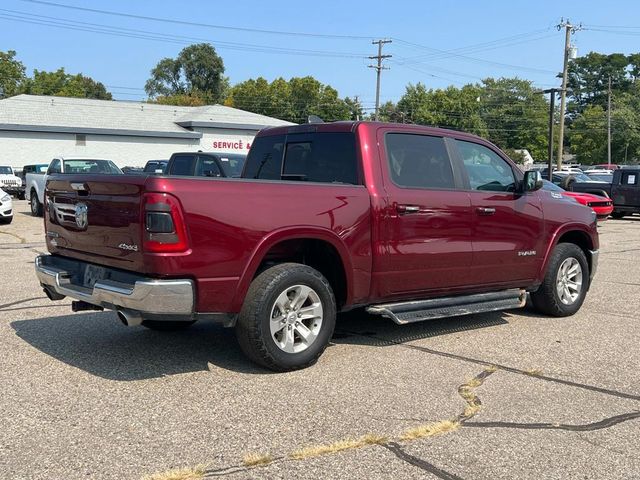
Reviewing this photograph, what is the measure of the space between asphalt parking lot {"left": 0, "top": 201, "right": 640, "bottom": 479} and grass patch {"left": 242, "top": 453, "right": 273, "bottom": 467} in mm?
14

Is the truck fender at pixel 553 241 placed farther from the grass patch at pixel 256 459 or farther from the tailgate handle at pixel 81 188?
the tailgate handle at pixel 81 188

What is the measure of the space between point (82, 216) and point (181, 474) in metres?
2.55

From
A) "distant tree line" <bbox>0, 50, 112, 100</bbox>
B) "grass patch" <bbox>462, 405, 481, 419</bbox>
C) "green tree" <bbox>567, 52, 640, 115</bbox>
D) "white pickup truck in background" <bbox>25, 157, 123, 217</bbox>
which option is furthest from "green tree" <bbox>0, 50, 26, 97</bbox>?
"green tree" <bbox>567, 52, 640, 115</bbox>

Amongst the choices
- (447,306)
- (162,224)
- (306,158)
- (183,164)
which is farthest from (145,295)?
(183,164)

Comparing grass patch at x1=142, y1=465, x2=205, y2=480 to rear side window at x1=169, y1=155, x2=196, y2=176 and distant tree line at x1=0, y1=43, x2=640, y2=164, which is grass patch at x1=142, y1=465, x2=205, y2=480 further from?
distant tree line at x1=0, y1=43, x2=640, y2=164

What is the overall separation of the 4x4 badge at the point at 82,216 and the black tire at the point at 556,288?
475 centimetres

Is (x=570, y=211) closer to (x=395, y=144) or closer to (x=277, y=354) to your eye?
(x=395, y=144)

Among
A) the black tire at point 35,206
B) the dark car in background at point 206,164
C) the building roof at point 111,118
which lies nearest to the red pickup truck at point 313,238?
the dark car in background at point 206,164

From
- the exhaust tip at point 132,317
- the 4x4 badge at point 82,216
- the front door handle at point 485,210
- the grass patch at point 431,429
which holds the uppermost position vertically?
the front door handle at point 485,210

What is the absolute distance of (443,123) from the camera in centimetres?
8956

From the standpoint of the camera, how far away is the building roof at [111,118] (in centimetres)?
4084

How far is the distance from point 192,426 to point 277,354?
43.4 inches

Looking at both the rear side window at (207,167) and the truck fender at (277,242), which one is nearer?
the truck fender at (277,242)

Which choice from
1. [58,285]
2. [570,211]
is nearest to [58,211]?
[58,285]
